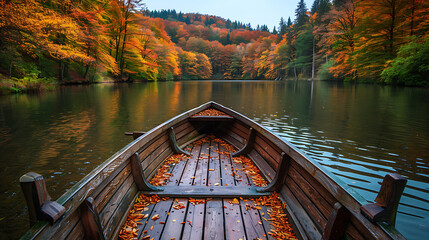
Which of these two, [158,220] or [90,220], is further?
[158,220]

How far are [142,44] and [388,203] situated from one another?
4042 centimetres

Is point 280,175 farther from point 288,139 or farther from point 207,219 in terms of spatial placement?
point 288,139

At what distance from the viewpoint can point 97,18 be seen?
2511 centimetres

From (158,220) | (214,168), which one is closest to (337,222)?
(158,220)

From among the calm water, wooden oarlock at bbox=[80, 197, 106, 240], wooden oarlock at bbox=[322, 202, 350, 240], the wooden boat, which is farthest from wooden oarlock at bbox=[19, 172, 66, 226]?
the calm water

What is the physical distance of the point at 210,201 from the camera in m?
2.79

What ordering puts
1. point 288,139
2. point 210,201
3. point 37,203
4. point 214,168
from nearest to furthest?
point 37,203
point 210,201
point 214,168
point 288,139

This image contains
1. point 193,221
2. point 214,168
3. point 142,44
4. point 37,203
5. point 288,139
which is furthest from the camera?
point 142,44

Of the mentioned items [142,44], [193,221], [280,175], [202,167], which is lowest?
[193,221]

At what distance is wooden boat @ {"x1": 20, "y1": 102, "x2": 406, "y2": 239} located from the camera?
134 centimetres

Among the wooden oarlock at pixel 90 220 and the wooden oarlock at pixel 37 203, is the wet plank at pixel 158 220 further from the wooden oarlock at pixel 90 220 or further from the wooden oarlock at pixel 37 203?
the wooden oarlock at pixel 37 203

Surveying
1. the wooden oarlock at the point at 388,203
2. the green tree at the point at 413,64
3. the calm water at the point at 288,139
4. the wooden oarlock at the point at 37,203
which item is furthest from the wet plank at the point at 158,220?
the green tree at the point at 413,64

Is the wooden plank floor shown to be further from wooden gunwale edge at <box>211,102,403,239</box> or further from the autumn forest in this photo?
the autumn forest

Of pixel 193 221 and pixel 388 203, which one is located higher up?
pixel 388 203
